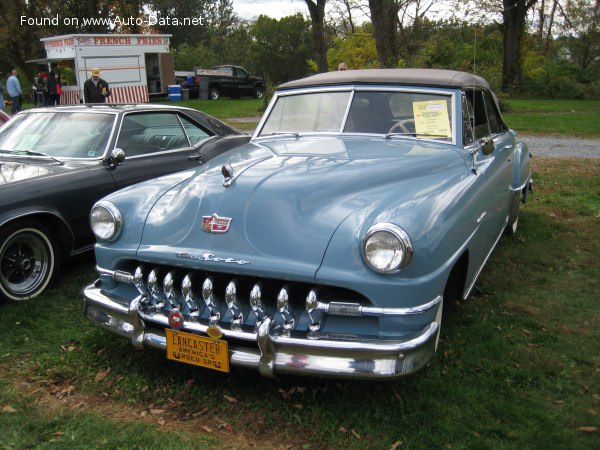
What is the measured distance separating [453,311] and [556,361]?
83cm

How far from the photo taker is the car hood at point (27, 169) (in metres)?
4.54

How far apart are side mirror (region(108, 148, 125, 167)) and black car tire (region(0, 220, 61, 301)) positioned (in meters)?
0.90

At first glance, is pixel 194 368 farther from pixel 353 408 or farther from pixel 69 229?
pixel 69 229

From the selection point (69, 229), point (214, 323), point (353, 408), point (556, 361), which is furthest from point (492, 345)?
point (69, 229)

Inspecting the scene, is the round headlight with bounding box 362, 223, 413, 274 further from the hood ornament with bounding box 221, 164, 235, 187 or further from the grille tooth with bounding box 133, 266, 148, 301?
the grille tooth with bounding box 133, 266, 148, 301

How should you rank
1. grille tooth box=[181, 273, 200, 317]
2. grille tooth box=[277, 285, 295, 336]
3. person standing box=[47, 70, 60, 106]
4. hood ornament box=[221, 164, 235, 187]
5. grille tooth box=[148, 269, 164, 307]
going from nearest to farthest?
grille tooth box=[277, 285, 295, 336] → grille tooth box=[181, 273, 200, 317] → grille tooth box=[148, 269, 164, 307] → hood ornament box=[221, 164, 235, 187] → person standing box=[47, 70, 60, 106]

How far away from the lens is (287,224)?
290 cm

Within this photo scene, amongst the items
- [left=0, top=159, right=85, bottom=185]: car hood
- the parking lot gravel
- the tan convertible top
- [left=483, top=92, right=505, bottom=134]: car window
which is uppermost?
the tan convertible top

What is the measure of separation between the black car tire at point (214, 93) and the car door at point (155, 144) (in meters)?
25.3

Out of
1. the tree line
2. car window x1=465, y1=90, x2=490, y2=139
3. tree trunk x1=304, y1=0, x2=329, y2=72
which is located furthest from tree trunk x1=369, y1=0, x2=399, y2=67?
car window x1=465, y1=90, x2=490, y2=139

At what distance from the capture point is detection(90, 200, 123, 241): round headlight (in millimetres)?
3320

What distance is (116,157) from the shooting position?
5.12 meters

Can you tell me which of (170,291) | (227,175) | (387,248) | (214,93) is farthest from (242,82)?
(387,248)

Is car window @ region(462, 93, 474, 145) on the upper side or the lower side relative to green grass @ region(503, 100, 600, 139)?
upper
